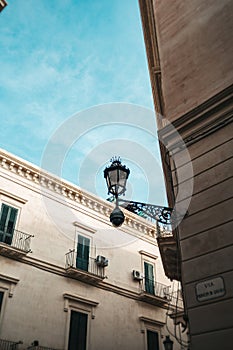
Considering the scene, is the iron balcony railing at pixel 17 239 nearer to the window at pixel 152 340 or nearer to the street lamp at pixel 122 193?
the window at pixel 152 340

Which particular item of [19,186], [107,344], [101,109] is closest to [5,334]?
[107,344]

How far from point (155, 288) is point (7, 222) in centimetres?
889

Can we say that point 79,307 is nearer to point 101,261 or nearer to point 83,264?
point 83,264

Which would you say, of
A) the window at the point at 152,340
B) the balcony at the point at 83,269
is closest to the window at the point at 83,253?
the balcony at the point at 83,269

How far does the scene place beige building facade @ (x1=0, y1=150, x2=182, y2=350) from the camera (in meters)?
13.5

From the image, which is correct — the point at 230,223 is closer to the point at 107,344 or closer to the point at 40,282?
the point at 40,282

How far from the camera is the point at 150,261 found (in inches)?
782

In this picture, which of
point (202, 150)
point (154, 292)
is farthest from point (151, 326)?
point (202, 150)

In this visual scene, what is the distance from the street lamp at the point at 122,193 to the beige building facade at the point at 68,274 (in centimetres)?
837

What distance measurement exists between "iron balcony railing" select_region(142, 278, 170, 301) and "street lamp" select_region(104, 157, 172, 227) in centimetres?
1268

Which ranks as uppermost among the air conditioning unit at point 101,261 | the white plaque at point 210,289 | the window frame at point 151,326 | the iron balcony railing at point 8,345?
the air conditioning unit at point 101,261

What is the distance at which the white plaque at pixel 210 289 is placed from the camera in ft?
Result: 15.1

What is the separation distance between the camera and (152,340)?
56.8ft

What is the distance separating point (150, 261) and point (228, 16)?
15.1 metres
